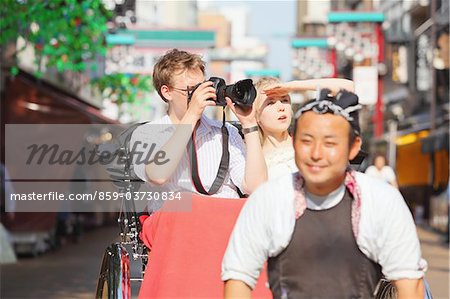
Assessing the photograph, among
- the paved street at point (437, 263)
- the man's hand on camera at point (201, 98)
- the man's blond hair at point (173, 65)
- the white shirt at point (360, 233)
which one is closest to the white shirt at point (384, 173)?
the paved street at point (437, 263)

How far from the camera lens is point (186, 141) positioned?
5.29 metres

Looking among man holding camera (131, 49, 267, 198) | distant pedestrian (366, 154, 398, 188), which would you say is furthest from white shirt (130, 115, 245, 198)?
distant pedestrian (366, 154, 398, 188)

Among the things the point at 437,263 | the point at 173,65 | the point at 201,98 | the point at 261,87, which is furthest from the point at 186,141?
the point at 437,263

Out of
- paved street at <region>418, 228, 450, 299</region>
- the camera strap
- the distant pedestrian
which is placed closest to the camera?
the camera strap

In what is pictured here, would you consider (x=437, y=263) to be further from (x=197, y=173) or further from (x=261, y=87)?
(x=197, y=173)

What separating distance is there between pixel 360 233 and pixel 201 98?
1.50 meters

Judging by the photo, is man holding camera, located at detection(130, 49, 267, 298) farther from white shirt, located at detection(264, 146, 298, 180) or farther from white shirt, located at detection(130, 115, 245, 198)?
white shirt, located at detection(264, 146, 298, 180)

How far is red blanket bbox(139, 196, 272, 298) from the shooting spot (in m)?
4.98

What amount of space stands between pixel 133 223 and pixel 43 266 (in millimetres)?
10725

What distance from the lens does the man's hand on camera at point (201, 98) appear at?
16.9ft

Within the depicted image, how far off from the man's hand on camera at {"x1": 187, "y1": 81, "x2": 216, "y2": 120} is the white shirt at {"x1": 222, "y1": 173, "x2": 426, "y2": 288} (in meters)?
1.28

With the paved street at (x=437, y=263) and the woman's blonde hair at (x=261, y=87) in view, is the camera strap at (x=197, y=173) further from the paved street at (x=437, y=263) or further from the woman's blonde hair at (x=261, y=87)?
the paved street at (x=437, y=263)

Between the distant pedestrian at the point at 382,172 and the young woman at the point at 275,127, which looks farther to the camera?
the distant pedestrian at the point at 382,172

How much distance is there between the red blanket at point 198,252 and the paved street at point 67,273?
2545mm
